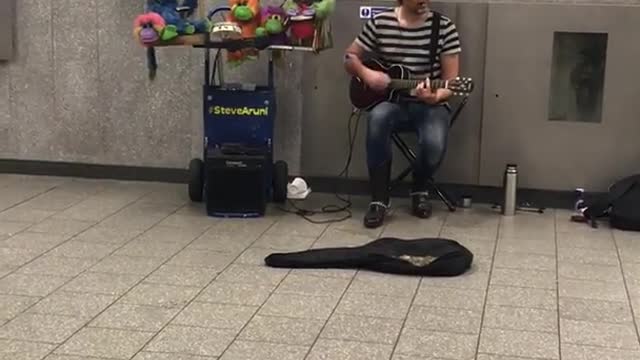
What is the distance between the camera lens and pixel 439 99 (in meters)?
4.91

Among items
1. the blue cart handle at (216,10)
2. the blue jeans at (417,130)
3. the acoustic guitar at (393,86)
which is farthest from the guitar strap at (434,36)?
the blue cart handle at (216,10)

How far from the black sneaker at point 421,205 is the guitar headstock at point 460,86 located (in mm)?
553

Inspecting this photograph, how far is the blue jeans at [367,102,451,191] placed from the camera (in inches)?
194

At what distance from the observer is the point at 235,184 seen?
16.1 feet

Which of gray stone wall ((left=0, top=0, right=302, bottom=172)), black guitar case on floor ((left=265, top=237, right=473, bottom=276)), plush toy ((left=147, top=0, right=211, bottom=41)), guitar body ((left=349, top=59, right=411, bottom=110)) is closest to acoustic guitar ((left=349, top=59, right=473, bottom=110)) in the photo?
guitar body ((left=349, top=59, right=411, bottom=110))

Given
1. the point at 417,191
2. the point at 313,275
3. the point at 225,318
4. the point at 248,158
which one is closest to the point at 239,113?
the point at 248,158

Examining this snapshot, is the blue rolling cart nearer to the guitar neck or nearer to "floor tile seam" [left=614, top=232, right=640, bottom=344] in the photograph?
the guitar neck

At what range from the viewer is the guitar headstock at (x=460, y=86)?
4.89 m

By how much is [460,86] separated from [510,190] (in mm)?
637

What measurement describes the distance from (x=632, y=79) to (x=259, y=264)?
2.31 metres

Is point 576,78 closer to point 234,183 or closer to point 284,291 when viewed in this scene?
point 234,183

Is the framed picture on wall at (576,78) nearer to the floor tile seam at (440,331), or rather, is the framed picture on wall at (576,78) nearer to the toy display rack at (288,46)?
the toy display rack at (288,46)

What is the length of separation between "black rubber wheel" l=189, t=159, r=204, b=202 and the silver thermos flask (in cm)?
158

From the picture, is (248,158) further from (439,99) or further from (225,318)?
(225,318)
